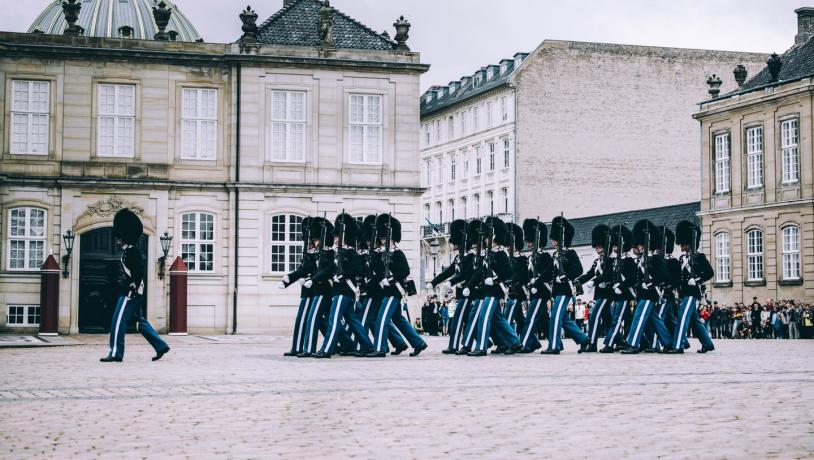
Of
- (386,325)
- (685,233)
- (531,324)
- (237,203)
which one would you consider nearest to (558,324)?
(531,324)

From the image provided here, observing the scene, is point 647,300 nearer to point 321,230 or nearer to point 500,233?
point 500,233

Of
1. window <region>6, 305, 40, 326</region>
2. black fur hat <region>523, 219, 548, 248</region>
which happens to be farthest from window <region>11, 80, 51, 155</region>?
black fur hat <region>523, 219, 548, 248</region>

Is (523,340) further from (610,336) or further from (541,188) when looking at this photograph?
(541,188)

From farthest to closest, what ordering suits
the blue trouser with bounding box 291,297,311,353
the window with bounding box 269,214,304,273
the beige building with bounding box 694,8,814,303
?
1. the beige building with bounding box 694,8,814,303
2. the window with bounding box 269,214,304,273
3. the blue trouser with bounding box 291,297,311,353

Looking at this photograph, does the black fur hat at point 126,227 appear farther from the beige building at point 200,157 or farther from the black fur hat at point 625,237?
the beige building at point 200,157

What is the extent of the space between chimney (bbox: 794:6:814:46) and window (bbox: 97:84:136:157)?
90.6ft

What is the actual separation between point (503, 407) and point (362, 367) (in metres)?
6.62

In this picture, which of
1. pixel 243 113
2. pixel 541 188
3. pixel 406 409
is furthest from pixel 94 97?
pixel 541 188

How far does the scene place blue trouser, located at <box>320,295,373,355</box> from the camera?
21.7 metres

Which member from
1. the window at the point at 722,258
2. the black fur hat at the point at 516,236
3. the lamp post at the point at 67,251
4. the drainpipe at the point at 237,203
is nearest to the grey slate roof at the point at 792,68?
the window at the point at 722,258

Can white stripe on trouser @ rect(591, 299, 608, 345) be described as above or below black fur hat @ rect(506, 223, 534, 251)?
below

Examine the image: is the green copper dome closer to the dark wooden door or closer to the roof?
the roof

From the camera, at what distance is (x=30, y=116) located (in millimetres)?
38281

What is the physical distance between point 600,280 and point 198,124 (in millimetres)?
18651
